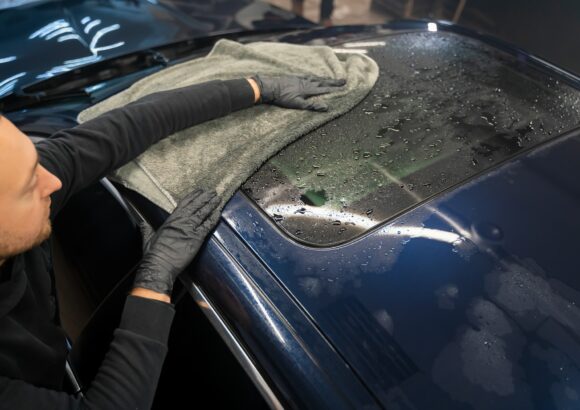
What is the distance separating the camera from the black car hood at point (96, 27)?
170 cm

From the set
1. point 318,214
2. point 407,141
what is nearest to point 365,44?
point 407,141

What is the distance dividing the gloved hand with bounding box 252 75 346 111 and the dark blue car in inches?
6.1

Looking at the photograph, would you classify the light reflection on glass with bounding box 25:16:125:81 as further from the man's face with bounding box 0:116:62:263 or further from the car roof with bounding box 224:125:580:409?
Result: the car roof with bounding box 224:125:580:409

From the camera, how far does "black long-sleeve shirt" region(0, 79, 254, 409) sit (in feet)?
2.90

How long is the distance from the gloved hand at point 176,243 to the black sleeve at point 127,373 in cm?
6

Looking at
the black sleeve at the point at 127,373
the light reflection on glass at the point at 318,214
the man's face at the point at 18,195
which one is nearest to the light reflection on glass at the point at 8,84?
the man's face at the point at 18,195

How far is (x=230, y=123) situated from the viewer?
4.55ft

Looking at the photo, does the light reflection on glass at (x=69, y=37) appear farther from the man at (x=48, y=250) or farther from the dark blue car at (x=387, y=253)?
the man at (x=48, y=250)

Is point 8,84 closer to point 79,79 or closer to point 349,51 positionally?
point 79,79

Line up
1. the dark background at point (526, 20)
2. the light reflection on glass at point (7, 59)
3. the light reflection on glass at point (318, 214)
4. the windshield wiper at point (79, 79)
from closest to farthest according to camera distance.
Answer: the light reflection on glass at point (318, 214), the windshield wiper at point (79, 79), the light reflection on glass at point (7, 59), the dark background at point (526, 20)

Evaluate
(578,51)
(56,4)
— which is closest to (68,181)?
(56,4)

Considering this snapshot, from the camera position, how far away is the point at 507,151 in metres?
1.16

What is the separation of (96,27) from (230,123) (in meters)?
1.02

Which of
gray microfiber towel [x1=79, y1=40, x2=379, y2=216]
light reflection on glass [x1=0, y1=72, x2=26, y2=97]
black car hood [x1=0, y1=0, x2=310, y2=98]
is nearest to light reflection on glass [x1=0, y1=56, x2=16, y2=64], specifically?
black car hood [x1=0, y1=0, x2=310, y2=98]
